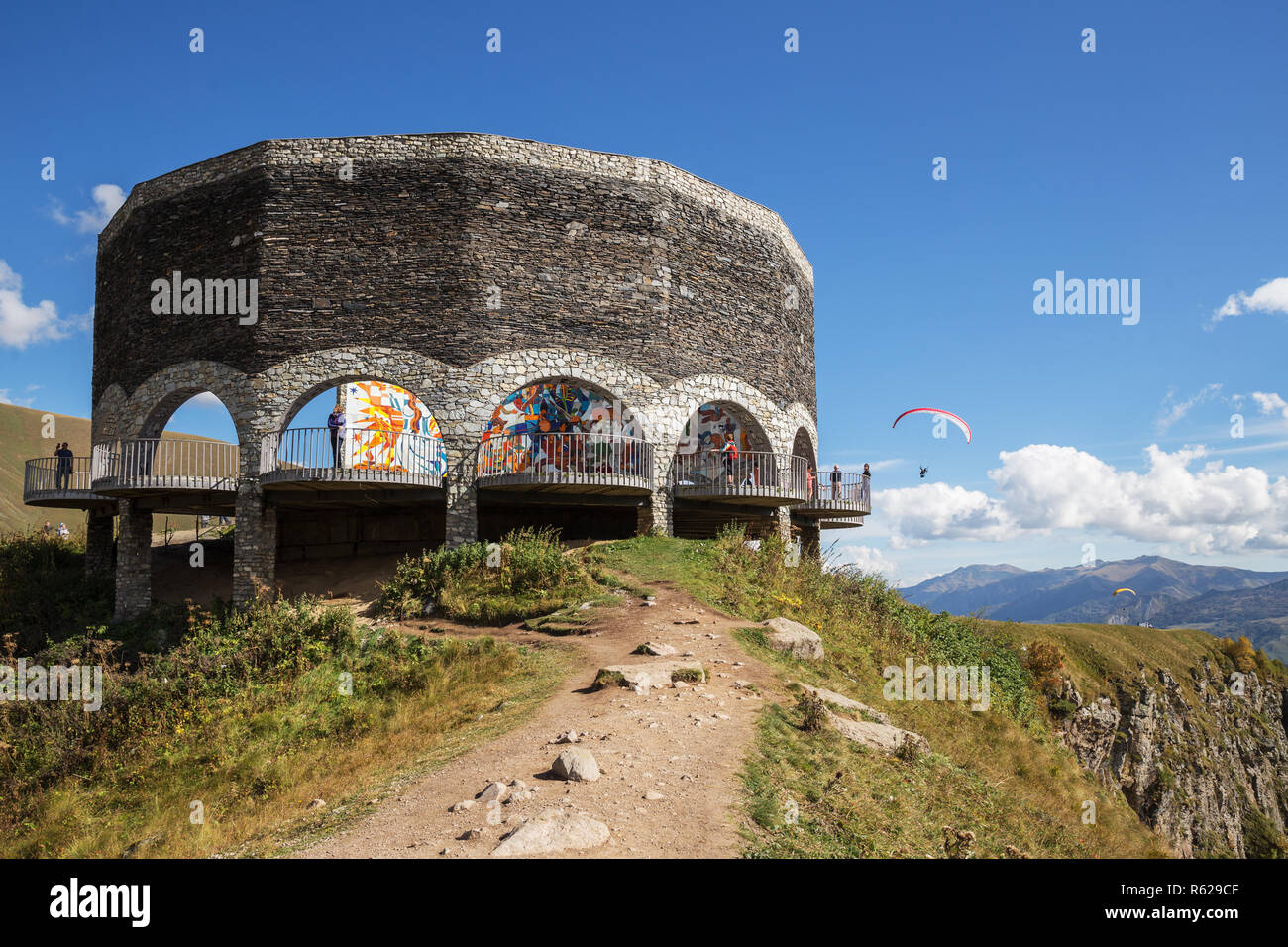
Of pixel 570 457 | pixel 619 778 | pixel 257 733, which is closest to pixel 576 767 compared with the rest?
pixel 619 778

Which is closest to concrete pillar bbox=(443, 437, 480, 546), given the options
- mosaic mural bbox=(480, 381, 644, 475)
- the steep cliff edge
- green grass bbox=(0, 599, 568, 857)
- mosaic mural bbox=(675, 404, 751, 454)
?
mosaic mural bbox=(480, 381, 644, 475)

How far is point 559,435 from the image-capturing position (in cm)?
1983

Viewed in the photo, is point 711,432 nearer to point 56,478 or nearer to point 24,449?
point 56,478

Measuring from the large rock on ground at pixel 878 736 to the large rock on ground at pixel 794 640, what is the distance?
98.0 inches

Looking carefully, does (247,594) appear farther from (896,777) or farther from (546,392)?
(896,777)

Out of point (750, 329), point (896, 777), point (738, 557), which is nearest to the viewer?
point (896, 777)

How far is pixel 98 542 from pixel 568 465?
620 inches

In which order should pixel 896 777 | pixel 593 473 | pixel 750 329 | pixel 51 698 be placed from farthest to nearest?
pixel 750 329, pixel 593 473, pixel 51 698, pixel 896 777

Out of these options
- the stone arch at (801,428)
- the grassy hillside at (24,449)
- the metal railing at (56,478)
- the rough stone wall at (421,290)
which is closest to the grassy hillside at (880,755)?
the rough stone wall at (421,290)

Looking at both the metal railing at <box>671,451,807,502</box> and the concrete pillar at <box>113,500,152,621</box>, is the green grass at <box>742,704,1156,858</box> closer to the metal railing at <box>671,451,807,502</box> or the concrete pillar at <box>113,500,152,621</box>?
the metal railing at <box>671,451,807,502</box>
